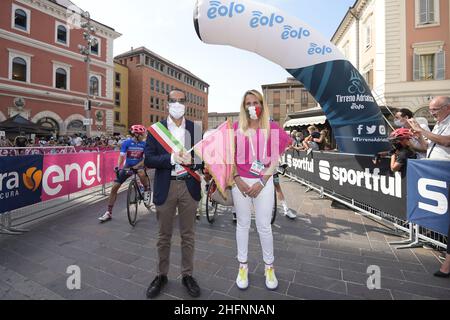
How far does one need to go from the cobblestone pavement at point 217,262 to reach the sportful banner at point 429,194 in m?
0.51

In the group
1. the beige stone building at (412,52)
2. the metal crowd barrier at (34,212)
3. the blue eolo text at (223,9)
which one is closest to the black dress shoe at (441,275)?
the blue eolo text at (223,9)

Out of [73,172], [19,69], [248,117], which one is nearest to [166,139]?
[248,117]

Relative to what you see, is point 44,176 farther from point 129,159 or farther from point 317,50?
point 317,50

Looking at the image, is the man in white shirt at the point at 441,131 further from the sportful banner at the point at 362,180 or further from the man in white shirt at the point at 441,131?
the sportful banner at the point at 362,180

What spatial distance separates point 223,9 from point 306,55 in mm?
1959

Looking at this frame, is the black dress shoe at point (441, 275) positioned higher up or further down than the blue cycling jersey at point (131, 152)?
further down

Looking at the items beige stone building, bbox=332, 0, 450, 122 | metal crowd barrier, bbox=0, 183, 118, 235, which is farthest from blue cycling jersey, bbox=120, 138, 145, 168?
beige stone building, bbox=332, 0, 450, 122

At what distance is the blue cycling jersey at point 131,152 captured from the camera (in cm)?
498

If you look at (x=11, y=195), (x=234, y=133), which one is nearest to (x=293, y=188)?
(x=234, y=133)

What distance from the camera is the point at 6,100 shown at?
20609 millimetres

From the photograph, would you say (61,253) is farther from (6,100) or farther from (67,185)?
(6,100)

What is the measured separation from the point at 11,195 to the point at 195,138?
375cm

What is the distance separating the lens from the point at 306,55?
5.18 metres
